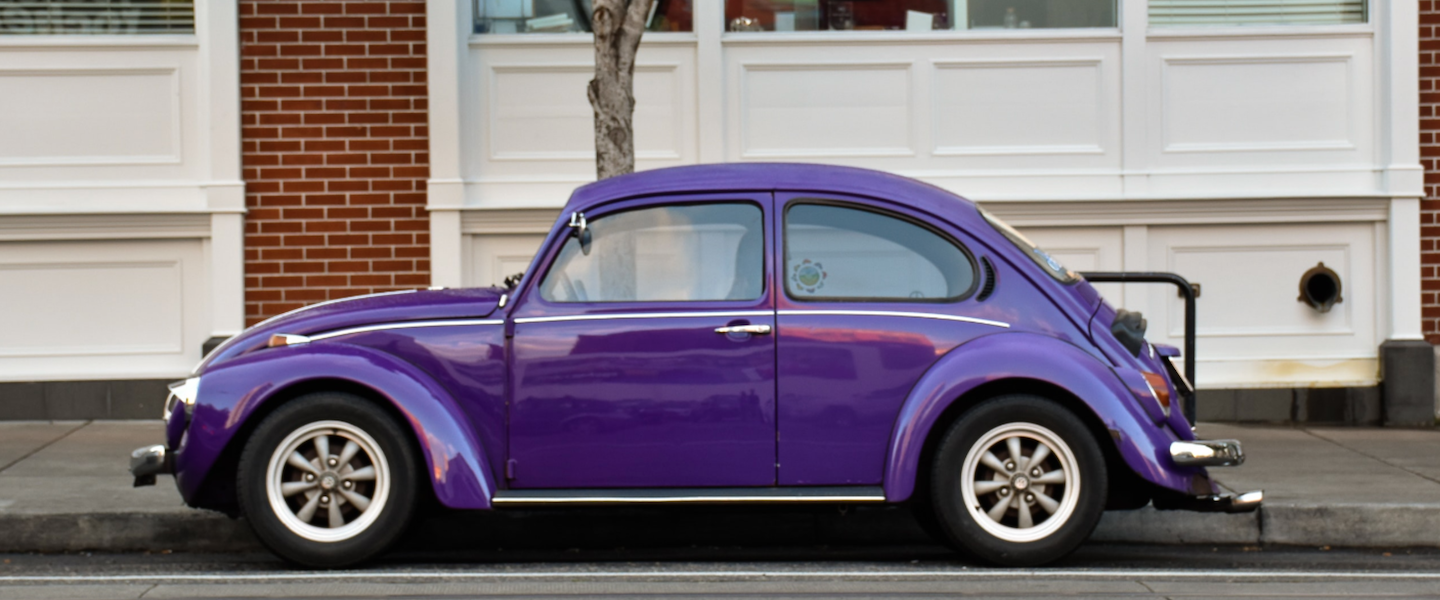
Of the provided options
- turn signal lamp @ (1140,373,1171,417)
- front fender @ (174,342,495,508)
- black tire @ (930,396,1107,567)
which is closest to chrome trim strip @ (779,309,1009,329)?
black tire @ (930,396,1107,567)

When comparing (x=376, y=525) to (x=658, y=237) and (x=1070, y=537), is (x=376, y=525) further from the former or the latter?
(x=1070, y=537)

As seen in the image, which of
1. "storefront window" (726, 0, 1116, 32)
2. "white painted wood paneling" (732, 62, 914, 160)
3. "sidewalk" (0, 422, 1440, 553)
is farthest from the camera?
"storefront window" (726, 0, 1116, 32)

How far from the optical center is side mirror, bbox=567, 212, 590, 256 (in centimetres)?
560

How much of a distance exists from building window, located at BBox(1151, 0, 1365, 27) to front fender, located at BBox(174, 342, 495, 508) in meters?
6.09

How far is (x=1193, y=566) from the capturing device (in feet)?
19.0

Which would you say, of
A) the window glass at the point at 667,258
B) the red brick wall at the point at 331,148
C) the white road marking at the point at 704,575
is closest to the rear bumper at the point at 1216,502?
the white road marking at the point at 704,575

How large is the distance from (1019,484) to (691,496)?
3.92ft

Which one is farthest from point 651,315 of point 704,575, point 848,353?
point 704,575

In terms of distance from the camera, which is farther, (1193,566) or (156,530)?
(156,530)

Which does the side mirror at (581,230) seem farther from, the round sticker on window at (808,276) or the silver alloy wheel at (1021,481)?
the silver alloy wheel at (1021,481)

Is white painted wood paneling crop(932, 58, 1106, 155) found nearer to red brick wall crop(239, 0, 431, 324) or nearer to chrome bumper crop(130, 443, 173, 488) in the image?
red brick wall crop(239, 0, 431, 324)

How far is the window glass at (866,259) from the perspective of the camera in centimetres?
561

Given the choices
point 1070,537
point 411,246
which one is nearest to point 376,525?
point 1070,537

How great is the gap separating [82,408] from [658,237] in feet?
17.4
